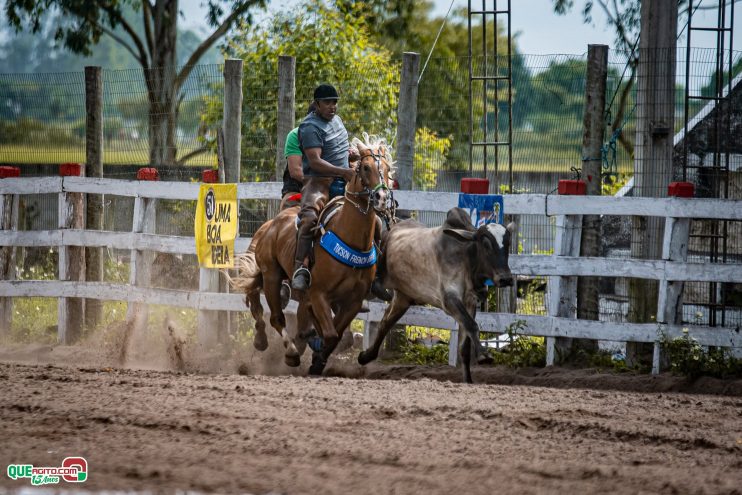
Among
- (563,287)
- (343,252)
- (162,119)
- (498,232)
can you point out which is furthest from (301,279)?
(162,119)

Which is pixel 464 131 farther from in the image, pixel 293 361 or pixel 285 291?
pixel 293 361

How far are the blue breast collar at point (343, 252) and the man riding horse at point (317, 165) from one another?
0.72ft

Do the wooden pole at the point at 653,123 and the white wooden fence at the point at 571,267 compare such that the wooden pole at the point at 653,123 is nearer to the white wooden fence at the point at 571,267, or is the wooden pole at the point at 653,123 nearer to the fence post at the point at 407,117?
the white wooden fence at the point at 571,267

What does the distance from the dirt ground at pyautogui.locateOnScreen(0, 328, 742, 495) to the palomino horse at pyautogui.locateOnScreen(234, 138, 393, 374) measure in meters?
0.86

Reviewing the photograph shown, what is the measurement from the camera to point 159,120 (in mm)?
14320

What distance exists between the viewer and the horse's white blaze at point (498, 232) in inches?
383

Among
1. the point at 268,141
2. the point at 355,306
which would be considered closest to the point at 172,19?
the point at 268,141

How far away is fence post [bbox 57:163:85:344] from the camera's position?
13.3 meters

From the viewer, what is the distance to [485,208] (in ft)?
35.9

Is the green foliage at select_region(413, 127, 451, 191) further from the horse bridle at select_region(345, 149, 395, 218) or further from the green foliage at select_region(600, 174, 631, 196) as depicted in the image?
the horse bridle at select_region(345, 149, 395, 218)

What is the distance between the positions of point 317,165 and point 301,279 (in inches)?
42.4

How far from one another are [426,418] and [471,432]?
53cm

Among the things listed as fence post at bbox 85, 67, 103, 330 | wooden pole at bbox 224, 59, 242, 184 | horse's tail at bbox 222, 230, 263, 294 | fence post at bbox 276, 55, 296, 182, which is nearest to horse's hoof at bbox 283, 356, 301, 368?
horse's tail at bbox 222, 230, 263, 294

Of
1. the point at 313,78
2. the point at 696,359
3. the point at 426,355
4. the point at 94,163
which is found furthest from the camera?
the point at 313,78
